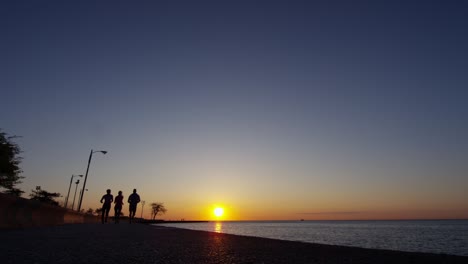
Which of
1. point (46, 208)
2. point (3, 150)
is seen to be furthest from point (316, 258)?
point (3, 150)

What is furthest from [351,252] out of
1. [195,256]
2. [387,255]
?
[195,256]

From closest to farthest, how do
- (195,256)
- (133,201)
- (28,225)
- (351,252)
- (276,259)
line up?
(276,259) < (195,256) < (351,252) < (28,225) < (133,201)

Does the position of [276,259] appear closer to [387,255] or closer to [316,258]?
[316,258]

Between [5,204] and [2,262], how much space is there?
9.81m

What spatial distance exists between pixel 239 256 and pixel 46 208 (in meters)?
15.6

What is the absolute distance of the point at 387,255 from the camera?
18.7 ft

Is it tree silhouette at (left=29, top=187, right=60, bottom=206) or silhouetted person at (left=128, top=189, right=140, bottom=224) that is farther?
tree silhouette at (left=29, top=187, right=60, bottom=206)

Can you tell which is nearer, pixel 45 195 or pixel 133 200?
pixel 133 200

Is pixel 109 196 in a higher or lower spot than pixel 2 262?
higher

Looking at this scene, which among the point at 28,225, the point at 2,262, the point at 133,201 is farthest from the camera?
the point at 133,201

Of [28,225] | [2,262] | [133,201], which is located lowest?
[2,262]

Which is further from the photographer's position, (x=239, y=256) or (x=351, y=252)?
(x=351, y=252)

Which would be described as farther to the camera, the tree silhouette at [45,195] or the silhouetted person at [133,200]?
the tree silhouette at [45,195]

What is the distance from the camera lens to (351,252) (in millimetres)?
6082
